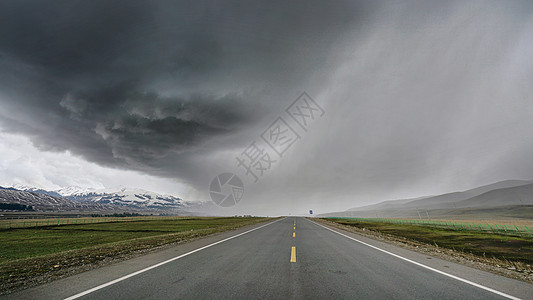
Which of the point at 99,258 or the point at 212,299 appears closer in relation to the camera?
the point at 212,299

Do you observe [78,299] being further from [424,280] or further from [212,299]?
[424,280]

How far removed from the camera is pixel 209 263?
754 centimetres

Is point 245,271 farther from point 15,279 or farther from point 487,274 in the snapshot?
point 487,274

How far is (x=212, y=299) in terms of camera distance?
4.26m

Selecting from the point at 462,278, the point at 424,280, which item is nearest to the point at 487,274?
the point at 462,278

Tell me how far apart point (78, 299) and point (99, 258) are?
5.81m

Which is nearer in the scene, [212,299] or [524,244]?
[212,299]

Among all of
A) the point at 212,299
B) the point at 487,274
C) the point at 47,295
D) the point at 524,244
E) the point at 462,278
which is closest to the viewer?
the point at 212,299

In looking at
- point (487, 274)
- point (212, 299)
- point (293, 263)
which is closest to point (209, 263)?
point (293, 263)

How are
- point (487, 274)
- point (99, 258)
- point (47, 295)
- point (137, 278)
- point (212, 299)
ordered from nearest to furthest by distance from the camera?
point (212, 299)
point (47, 295)
point (137, 278)
point (487, 274)
point (99, 258)

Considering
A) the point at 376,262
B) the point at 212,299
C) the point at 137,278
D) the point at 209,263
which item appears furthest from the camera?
the point at 376,262

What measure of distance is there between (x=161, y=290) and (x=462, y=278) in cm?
790

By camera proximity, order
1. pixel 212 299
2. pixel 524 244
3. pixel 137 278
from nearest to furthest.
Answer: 1. pixel 212 299
2. pixel 137 278
3. pixel 524 244

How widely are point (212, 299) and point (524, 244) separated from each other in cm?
2335
